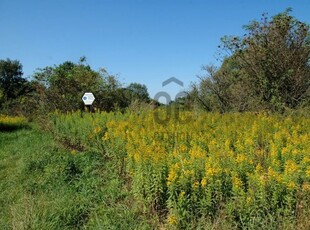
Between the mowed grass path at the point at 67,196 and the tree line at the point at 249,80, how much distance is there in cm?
804

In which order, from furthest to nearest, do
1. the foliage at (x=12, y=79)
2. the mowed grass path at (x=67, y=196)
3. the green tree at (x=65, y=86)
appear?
the foliage at (x=12, y=79) → the green tree at (x=65, y=86) → the mowed grass path at (x=67, y=196)

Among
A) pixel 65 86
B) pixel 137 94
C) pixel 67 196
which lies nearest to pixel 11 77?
pixel 137 94

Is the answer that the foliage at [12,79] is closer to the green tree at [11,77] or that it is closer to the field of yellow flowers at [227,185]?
the green tree at [11,77]

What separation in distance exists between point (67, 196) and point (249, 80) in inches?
393

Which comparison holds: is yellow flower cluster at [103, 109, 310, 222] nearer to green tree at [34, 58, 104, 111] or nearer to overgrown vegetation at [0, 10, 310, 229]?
overgrown vegetation at [0, 10, 310, 229]

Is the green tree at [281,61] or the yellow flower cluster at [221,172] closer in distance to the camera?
the yellow flower cluster at [221,172]

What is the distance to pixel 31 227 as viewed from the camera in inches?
153

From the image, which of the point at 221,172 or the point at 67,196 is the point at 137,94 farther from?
the point at 221,172

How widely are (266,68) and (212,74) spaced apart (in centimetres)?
511

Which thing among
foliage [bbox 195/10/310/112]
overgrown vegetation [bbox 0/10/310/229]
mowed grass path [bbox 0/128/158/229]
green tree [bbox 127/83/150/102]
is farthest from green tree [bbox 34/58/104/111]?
mowed grass path [bbox 0/128/158/229]

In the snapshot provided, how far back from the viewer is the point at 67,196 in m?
5.00

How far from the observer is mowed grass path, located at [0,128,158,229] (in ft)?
13.3

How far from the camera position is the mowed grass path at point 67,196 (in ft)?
13.3

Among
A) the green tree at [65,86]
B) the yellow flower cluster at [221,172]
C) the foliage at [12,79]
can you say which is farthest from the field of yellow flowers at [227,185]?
the foliage at [12,79]
